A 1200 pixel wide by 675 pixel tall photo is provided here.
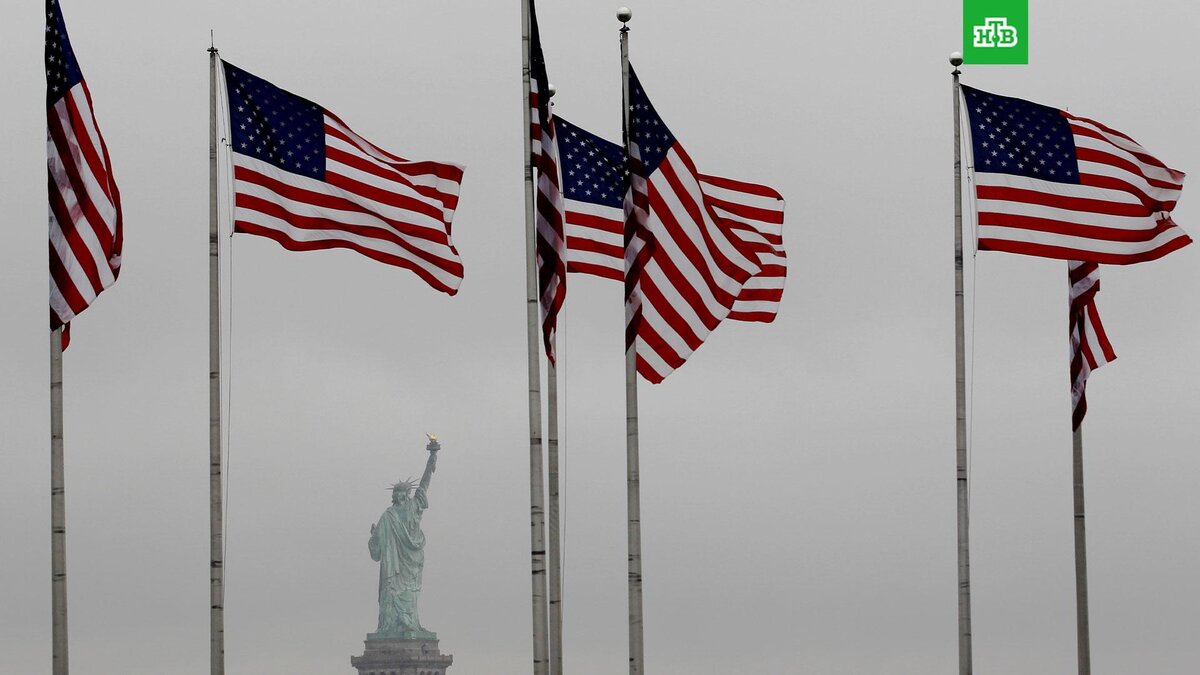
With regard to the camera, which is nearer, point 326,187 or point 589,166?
point 326,187

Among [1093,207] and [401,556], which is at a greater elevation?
[1093,207]

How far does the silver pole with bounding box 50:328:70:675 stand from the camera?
35031 millimetres

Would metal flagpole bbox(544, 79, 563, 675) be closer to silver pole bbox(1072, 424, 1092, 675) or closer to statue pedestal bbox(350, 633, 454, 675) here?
silver pole bbox(1072, 424, 1092, 675)

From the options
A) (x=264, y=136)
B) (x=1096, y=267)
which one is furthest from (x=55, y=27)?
(x=1096, y=267)

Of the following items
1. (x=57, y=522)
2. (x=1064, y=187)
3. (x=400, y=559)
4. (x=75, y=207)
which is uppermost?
(x=1064, y=187)

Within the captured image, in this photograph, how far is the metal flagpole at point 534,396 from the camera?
3694 centimetres

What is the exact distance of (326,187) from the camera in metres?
36.7

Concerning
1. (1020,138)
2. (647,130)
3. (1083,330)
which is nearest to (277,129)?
(647,130)

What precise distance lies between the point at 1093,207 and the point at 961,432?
4.95 m

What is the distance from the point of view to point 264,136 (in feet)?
120

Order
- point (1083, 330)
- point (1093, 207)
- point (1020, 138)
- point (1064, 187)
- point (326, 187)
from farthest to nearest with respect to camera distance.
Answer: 1. point (1083, 330)
2. point (1020, 138)
3. point (1093, 207)
4. point (1064, 187)
5. point (326, 187)

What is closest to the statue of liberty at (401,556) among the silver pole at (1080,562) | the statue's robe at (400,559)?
the statue's robe at (400,559)

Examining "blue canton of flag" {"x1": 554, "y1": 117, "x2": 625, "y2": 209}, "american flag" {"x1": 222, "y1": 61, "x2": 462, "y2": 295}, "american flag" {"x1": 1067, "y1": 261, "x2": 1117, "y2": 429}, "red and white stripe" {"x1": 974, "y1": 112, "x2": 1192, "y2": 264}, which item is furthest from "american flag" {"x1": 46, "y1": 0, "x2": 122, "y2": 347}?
"american flag" {"x1": 1067, "y1": 261, "x2": 1117, "y2": 429}

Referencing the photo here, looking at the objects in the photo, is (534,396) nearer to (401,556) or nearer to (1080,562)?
(1080,562)
